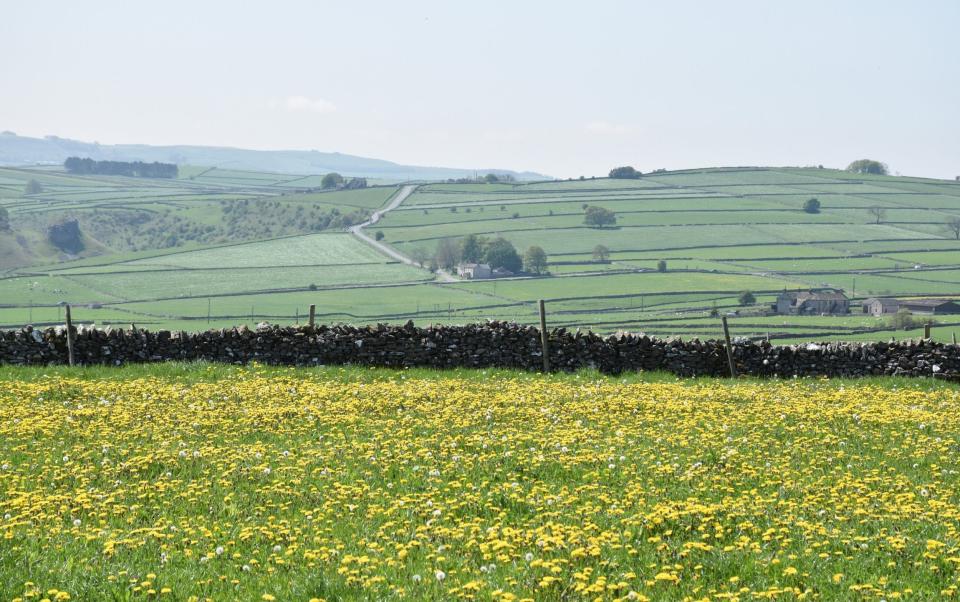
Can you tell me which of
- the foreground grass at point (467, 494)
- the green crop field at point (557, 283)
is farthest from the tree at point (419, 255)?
the foreground grass at point (467, 494)

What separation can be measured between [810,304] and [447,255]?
236 feet

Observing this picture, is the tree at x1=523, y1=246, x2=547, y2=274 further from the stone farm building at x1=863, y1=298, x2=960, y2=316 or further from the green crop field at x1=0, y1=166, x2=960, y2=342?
the stone farm building at x1=863, y1=298, x2=960, y2=316

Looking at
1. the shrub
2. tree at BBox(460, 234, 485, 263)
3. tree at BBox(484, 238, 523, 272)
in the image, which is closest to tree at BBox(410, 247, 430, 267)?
tree at BBox(460, 234, 485, 263)

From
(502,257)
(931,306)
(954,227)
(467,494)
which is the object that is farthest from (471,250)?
(467,494)

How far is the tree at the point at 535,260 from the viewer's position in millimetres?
174125

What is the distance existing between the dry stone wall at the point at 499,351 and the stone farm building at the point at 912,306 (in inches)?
3796

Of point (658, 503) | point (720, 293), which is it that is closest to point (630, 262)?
point (720, 293)

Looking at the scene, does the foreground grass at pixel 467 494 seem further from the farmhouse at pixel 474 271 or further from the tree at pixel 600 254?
the tree at pixel 600 254

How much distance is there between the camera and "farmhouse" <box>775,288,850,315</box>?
125125 mm

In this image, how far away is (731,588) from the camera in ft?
32.3

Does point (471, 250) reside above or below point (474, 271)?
above

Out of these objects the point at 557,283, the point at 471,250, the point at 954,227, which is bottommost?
the point at 557,283

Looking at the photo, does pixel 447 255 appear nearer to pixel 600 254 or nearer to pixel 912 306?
pixel 600 254

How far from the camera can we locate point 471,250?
179 metres
